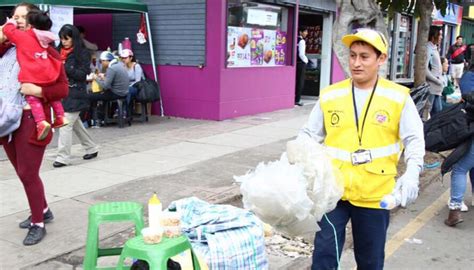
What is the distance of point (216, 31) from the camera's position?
10430 mm

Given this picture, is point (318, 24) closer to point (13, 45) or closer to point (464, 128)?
point (464, 128)

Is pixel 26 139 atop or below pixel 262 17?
below

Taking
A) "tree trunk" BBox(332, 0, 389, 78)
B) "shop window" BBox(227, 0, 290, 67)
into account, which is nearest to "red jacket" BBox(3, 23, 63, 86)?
"tree trunk" BBox(332, 0, 389, 78)

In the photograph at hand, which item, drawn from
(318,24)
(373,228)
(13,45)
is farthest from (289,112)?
(373,228)

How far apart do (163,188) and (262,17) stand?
6.96 m

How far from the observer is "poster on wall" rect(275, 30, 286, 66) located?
12.6 m

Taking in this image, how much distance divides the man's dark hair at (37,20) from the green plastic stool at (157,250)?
7.62 ft

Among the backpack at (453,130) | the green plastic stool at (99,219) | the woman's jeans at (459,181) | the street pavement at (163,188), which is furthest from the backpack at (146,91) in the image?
the green plastic stool at (99,219)

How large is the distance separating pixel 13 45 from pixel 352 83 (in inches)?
107

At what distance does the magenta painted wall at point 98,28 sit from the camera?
11.8 m

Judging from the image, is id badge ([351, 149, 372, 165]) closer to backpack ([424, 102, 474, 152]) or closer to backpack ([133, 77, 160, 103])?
backpack ([424, 102, 474, 152])

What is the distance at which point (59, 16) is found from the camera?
355 inches

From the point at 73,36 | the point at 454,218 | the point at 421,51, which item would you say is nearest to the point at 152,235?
the point at 454,218

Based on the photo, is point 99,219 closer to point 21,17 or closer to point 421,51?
point 21,17
